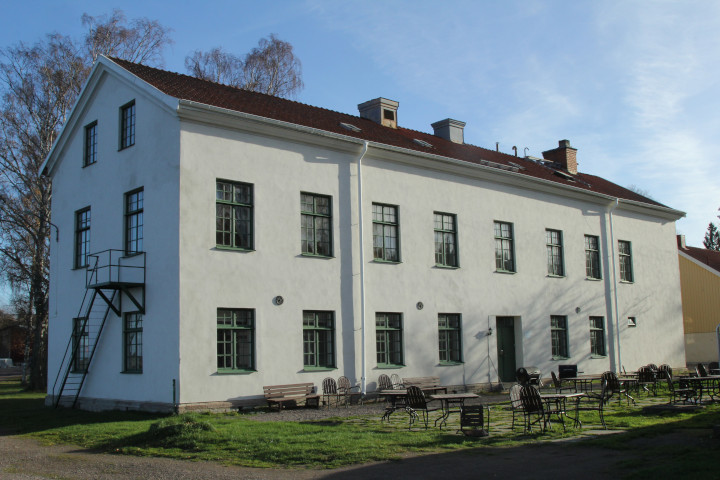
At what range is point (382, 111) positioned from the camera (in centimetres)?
2788

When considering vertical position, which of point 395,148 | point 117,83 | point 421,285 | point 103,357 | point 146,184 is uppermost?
point 117,83

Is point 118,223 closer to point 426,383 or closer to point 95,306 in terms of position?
point 95,306

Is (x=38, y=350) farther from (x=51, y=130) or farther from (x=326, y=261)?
(x=326, y=261)

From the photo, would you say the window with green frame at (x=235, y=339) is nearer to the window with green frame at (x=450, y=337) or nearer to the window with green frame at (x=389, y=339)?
the window with green frame at (x=389, y=339)

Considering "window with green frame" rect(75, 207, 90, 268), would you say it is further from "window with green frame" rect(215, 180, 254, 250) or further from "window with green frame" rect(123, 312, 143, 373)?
"window with green frame" rect(215, 180, 254, 250)

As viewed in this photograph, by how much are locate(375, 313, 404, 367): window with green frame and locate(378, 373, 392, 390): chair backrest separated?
47 centimetres

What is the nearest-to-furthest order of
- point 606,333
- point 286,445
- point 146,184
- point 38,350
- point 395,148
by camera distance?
1. point 286,445
2. point 146,184
3. point 395,148
4. point 606,333
5. point 38,350

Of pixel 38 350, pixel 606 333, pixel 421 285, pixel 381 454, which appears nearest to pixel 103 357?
pixel 421 285

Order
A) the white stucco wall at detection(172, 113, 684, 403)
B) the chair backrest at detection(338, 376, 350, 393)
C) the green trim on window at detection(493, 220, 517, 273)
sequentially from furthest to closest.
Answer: the green trim on window at detection(493, 220, 517, 273) → the chair backrest at detection(338, 376, 350, 393) → the white stucco wall at detection(172, 113, 684, 403)

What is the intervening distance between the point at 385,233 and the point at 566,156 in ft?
51.0

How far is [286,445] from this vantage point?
38.3 ft

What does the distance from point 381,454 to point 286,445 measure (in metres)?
1.79

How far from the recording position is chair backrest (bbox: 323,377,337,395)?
19.1m

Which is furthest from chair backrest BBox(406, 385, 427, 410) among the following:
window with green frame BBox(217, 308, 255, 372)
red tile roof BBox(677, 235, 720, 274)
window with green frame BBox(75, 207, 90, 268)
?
red tile roof BBox(677, 235, 720, 274)
